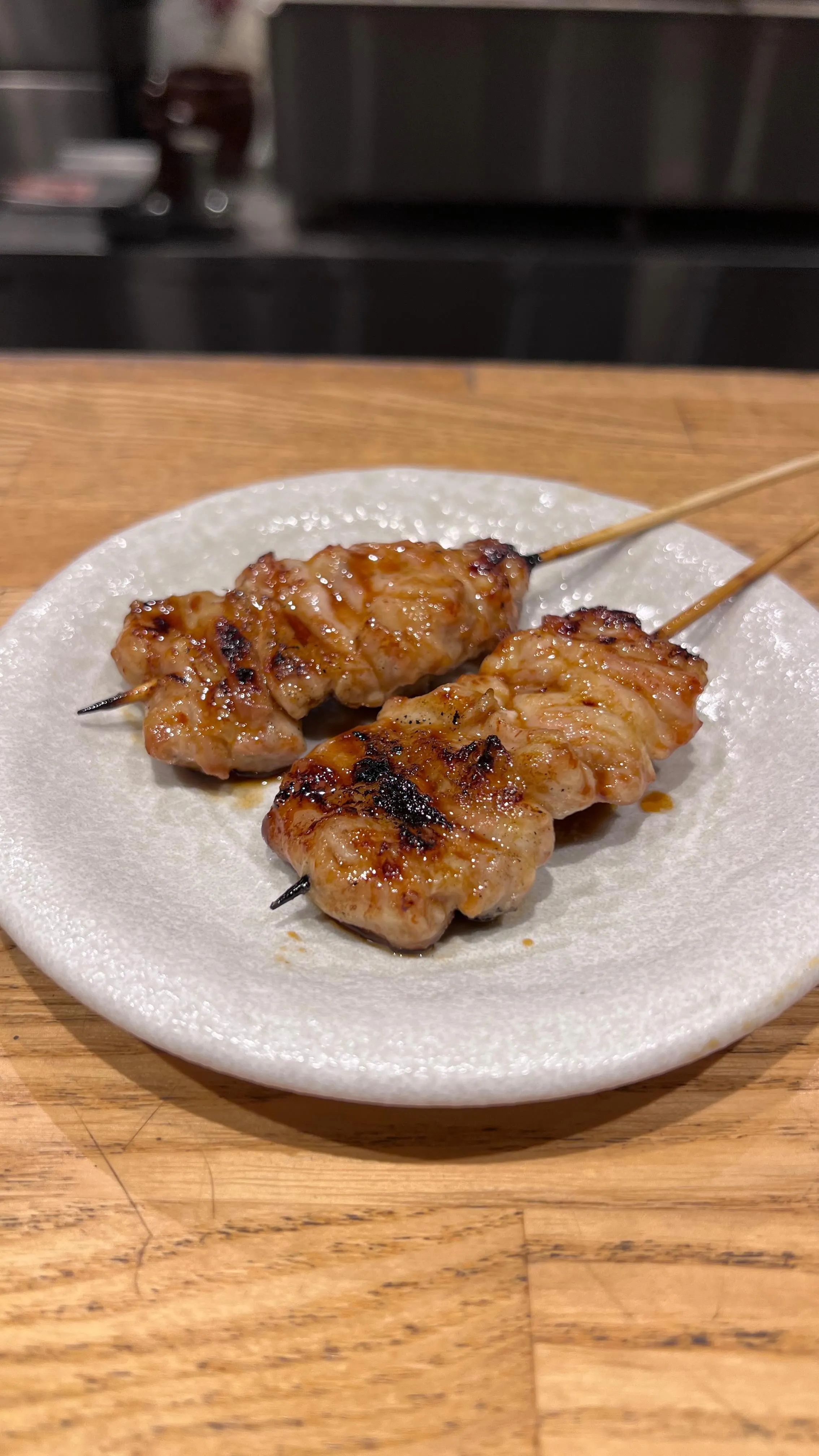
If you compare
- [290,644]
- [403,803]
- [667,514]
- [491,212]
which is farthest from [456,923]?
[491,212]

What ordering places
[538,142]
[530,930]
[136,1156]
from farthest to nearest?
1. [538,142]
2. [530,930]
3. [136,1156]

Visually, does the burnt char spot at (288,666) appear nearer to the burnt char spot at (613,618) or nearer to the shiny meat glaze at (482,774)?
the shiny meat glaze at (482,774)

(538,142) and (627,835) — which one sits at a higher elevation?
(538,142)

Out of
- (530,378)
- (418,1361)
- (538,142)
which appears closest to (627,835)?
(418,1361)

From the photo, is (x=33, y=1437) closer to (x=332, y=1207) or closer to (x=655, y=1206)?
(x=332, y=1207)

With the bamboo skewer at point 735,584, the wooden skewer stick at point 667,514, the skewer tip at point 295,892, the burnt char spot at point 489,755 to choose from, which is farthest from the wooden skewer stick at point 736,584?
the skewer tip at point 295,892

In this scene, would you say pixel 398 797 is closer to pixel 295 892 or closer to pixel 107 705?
pixel 295 892

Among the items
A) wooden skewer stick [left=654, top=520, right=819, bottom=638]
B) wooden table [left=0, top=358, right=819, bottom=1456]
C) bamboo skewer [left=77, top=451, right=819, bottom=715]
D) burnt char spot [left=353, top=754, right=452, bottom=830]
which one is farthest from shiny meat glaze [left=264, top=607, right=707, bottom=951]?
wooden table [left=0, top=358, right=819, bottom=1456]
